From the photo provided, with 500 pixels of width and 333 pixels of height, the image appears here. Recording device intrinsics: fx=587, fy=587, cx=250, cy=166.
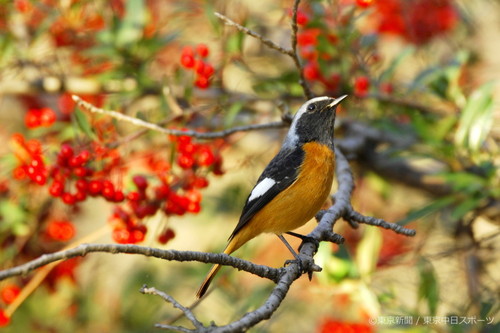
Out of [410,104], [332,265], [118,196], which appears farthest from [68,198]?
[410,104]

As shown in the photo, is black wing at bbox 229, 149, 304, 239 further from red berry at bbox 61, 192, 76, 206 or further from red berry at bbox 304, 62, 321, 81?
red berry at bbox 304, 62, 321, 81

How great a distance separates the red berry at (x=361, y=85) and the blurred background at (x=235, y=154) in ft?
0.06

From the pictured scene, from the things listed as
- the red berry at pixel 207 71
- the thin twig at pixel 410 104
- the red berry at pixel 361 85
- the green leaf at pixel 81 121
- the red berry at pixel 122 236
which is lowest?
the red berry at pixel 122 236

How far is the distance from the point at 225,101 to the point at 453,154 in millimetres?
1553

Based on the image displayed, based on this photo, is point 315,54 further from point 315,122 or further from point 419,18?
point 419,18

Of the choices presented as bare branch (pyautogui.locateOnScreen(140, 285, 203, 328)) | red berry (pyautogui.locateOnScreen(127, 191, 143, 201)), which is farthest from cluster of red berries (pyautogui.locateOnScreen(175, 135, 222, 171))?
bare branch (pyautogui.locateOnScreen(140, 285, 203, 328))

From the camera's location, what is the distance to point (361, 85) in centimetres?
429

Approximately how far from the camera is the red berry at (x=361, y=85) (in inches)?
168

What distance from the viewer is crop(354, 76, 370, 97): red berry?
168 inches

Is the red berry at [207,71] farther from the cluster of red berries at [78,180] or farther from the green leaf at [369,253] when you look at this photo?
the green leaf at [369,253]

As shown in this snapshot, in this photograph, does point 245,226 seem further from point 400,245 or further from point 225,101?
point 400,245

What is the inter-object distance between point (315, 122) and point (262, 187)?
0.56m

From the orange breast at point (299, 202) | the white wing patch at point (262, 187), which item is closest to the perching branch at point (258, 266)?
the orange breast at point (299, 202)

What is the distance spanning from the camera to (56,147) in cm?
430
